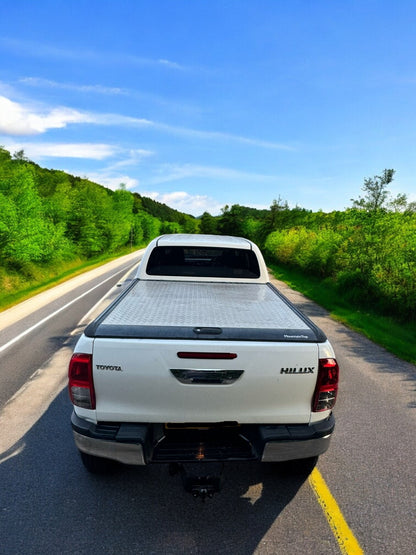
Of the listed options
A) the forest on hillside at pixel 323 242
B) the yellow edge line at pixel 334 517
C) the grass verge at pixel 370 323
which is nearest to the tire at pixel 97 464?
the yellow edge line at pixel 334 517

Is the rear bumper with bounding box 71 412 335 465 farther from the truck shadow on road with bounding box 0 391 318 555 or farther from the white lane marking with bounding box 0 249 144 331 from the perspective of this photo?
the white lane marking with bounding box 0 249 144 331

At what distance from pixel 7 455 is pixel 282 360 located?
10.5 ft

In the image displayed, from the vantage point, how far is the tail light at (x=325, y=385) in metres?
2.86

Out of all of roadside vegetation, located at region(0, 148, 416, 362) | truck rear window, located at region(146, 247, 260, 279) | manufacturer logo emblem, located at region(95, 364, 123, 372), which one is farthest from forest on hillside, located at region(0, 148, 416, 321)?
manufacturer logo emblem, located at region(95, 364, 123, 372)

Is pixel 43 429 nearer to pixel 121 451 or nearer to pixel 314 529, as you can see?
pixel 121 451

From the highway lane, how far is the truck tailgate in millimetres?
3457

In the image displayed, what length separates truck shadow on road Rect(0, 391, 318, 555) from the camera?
280cm

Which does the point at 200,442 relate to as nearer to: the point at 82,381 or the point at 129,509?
the point at 129,509

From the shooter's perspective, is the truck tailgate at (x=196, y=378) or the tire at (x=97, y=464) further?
the tire at (x=97, y=464)

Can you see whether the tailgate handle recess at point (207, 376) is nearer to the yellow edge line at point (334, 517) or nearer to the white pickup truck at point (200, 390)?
the white pickup truck at point (200, 390)

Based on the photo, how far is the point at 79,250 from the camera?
43.9m

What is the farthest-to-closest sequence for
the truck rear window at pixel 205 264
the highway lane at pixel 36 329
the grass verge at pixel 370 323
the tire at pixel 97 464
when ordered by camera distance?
the grass verge at pixel 370 323 < the highway lane at pixel 36 329 < the truck rear window at pixel 205 264 < the tire at pixel 97 464

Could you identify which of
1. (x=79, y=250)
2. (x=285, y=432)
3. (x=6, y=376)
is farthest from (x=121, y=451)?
(x=79, y=250)

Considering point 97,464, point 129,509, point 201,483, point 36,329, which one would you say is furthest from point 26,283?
point 201,483
